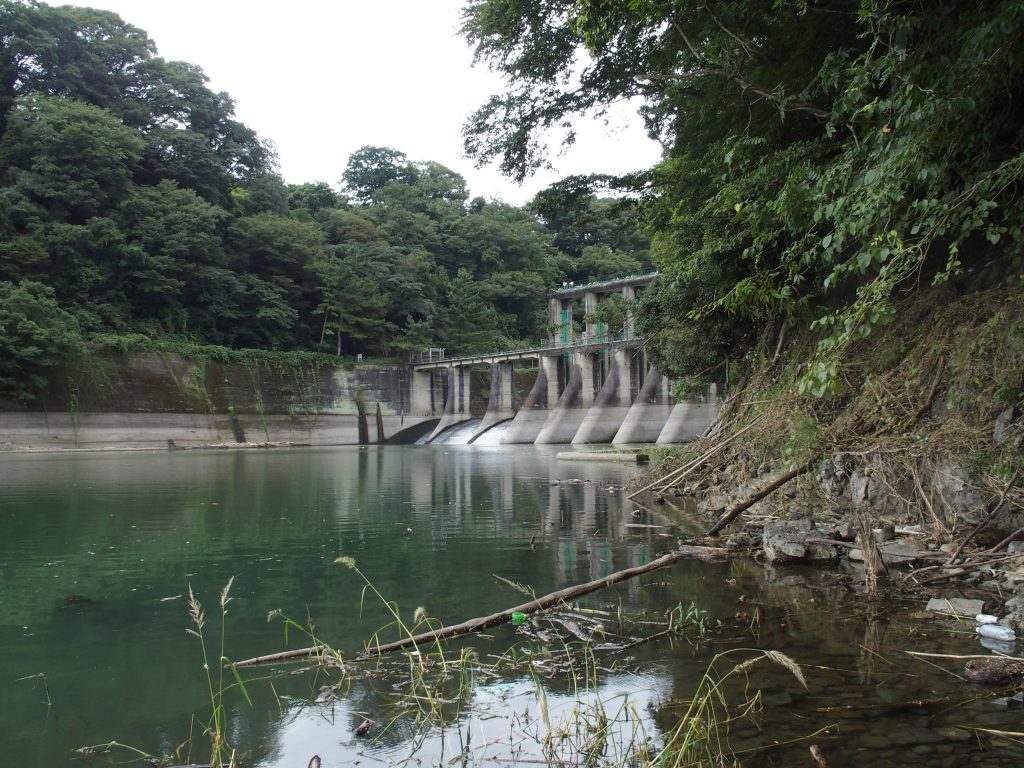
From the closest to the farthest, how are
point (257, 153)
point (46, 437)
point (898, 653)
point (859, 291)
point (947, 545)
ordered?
point (898, 653), point (859, 291), point (947, 545), point (46, 437), point (257, 153)

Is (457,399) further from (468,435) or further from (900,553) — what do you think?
(900,553)

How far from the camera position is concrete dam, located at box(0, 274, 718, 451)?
3322 cm

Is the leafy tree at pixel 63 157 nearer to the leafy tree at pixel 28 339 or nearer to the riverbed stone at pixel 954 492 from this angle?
the leafy tree at pixel 28 339

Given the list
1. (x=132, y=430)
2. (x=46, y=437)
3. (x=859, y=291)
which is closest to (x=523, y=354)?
(x=132, y=430)

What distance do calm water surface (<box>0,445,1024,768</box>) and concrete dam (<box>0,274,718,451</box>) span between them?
64.0 feet

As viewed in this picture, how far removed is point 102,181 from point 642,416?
31.4 metres

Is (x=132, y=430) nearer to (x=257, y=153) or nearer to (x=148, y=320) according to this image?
(x=148, y=320)

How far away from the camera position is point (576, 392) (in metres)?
39.3

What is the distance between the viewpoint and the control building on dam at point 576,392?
33.2 metres

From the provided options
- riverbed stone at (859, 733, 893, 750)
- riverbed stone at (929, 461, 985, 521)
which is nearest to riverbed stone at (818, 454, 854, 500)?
riverbed stone at (929, 461, 985, 521)

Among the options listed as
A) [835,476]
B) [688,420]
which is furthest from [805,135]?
[688,420]

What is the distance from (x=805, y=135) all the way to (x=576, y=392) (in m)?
30.9

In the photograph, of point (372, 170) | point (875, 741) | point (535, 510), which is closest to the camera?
point (875, 741)

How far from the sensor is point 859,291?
15.7ft
